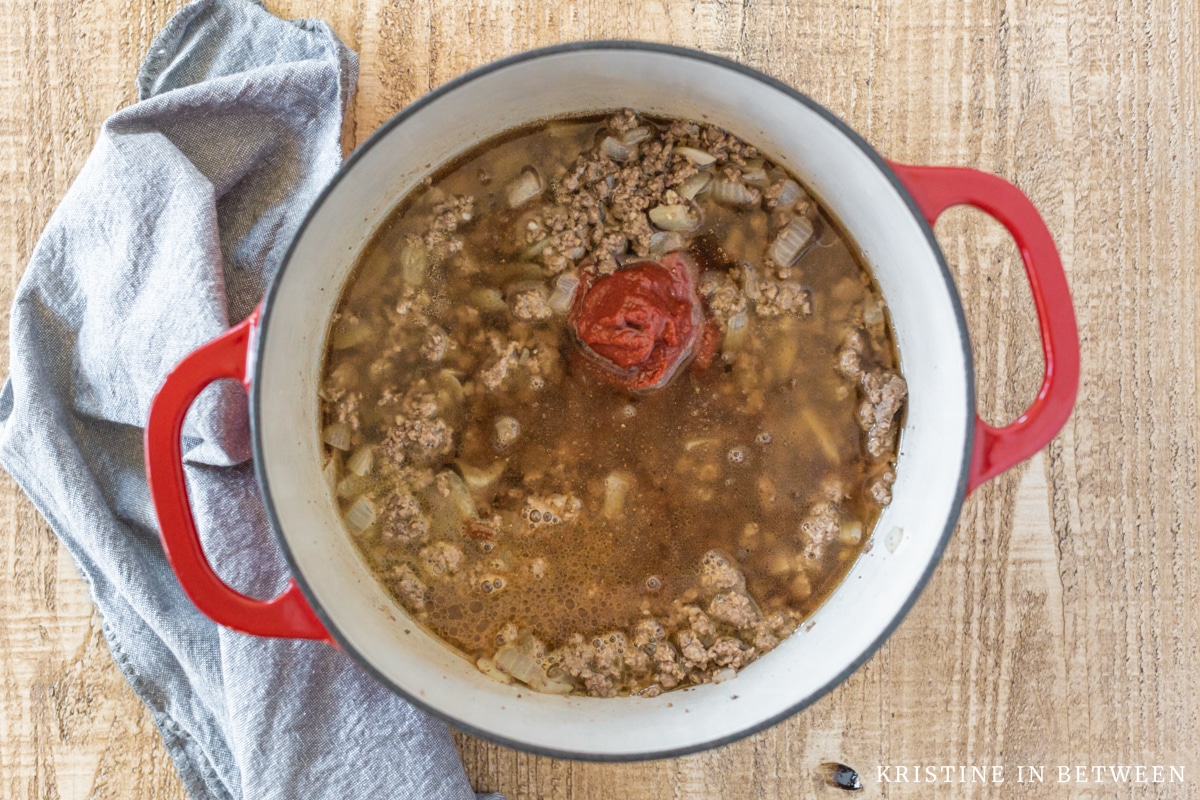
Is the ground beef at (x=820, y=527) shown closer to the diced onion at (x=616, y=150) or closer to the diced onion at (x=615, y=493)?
the diced onion at (x=615, y=493)

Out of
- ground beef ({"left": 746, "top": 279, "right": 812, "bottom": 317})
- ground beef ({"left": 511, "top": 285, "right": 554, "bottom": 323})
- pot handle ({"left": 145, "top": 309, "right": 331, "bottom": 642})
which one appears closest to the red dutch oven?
pot handle ({"left": 145, "top": 309, "right": 331, "bottom": 642})

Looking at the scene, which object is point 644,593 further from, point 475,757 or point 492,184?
point 492,184

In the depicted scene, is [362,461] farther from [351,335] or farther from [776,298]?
[776,298]

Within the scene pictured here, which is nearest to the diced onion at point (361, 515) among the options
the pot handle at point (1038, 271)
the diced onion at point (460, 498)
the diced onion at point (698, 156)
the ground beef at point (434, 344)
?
the diced onion at point (460, 498)

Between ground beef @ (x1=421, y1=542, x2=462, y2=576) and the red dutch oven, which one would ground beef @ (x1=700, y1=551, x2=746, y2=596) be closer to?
the red dutch oven

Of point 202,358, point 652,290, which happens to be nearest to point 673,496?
point 652,290

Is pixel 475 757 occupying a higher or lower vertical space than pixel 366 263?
lower
